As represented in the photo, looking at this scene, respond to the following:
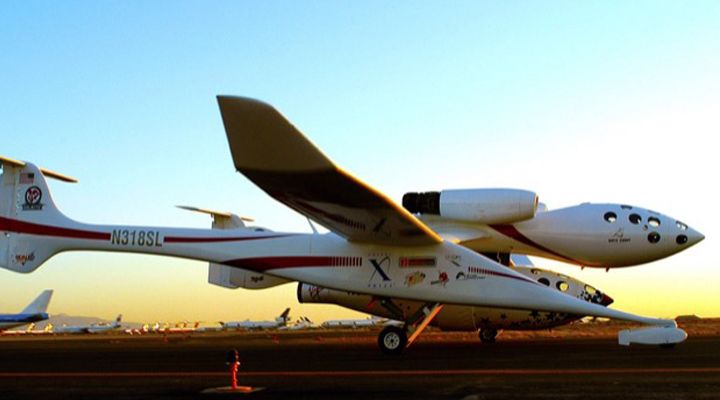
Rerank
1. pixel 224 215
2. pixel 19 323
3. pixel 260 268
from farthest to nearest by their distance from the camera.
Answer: pixel 19 323
pixel 224 215
pixel 260 268

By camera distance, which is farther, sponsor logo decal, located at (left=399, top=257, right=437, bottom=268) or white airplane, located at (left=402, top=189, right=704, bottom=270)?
white airplane, located at (left=402, top=189, right=704, bottom=270)

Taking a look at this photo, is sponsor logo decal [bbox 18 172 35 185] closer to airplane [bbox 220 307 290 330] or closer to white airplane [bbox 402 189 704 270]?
white airplane [bbox 402 189 704 270]

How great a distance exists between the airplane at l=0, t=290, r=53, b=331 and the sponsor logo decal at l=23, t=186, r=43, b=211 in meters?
38.7

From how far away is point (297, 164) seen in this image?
13164 millimetres

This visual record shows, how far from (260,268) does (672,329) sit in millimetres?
9218

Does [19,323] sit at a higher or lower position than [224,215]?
lower

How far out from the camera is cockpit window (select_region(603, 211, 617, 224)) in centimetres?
1916

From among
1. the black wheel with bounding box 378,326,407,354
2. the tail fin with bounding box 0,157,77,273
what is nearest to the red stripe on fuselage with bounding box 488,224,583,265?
the black wheel with bounding box 378,326,407,354

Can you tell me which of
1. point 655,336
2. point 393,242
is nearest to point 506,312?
point 393,242

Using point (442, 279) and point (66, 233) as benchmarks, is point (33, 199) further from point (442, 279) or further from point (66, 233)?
point (442, 279)

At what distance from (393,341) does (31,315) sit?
154 ft

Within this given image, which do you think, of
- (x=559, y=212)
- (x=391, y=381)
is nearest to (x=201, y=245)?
(x=391, y=381)

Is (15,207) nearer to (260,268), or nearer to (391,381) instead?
(260,268)

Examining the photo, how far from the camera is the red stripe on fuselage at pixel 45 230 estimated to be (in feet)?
62.1
